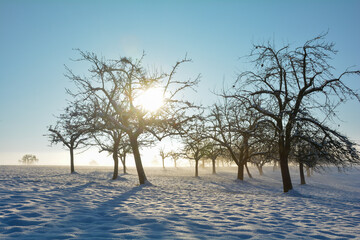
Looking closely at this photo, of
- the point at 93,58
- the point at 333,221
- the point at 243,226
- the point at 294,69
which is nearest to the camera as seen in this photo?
the point at 243,226

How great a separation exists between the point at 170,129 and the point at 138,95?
3704 mm

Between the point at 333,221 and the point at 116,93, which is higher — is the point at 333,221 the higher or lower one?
the lower one

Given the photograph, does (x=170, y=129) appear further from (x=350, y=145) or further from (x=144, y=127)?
(x=350, y=145)

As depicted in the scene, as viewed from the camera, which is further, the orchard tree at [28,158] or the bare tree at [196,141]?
the orchard tree at [28,158]

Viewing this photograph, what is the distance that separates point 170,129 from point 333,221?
11910mm

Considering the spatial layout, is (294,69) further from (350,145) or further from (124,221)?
(124,221)

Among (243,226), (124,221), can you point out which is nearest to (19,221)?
(124,221)

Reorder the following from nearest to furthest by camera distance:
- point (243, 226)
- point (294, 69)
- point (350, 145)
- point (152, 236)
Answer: point (152, 236) → point (243, 226) → point (350, 145) → point (294, 69)

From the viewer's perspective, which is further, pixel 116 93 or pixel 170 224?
pixel 116 93

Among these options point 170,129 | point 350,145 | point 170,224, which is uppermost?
point 170,129

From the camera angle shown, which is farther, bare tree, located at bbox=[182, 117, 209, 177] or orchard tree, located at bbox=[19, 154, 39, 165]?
orchard tree, located at bbox=[19, 154, 39, 165]

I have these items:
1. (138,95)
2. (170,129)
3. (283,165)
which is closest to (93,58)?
(138,95)

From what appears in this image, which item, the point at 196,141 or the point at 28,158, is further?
the point at 28,158

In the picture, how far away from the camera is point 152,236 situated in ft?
14.4
